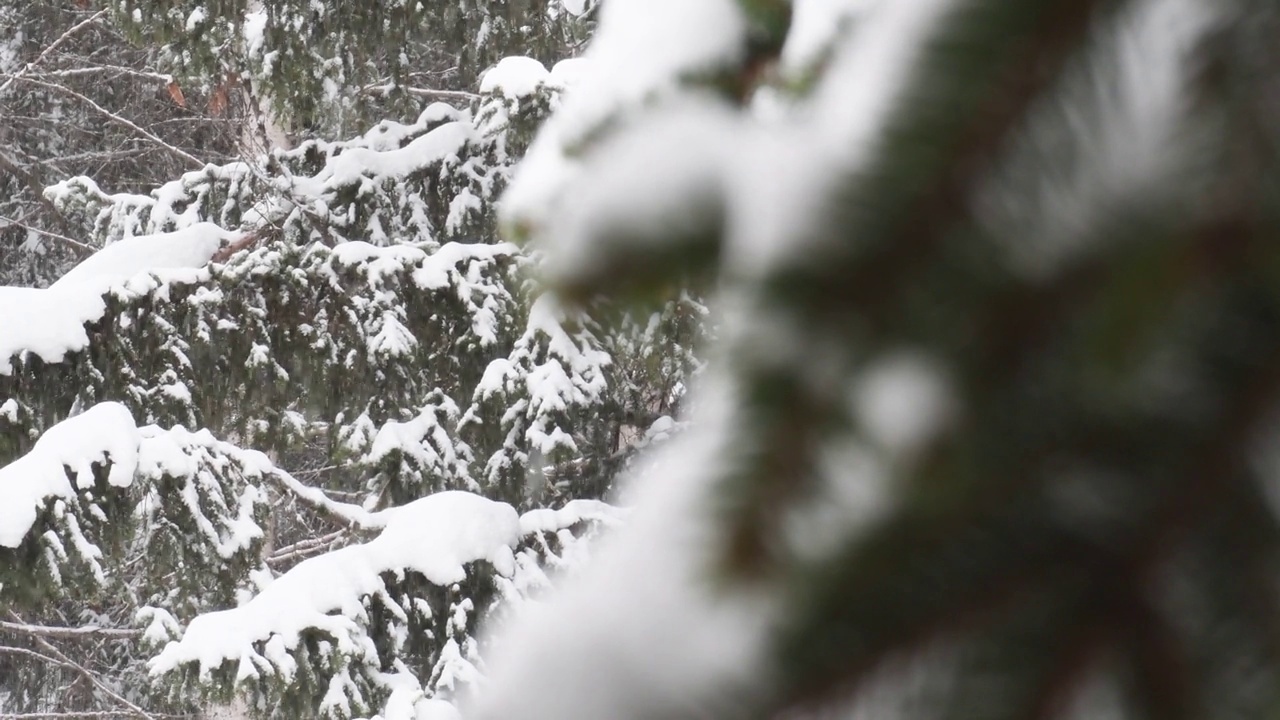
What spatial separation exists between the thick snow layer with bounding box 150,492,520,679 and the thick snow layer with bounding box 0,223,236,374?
1207 millimetres

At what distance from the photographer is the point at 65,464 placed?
3723 millimetres

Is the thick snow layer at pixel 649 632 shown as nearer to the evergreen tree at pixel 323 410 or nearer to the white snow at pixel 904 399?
the white snow at pixel 904 399

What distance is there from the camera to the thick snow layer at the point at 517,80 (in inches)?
176

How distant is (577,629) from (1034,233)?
0.19 m

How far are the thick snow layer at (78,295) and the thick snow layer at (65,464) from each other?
64cm

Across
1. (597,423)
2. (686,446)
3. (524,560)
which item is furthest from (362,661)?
(686,446)

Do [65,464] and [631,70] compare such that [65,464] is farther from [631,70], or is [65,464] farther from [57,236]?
[57,236]

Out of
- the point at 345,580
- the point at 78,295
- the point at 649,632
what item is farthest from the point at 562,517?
the point at 649,632

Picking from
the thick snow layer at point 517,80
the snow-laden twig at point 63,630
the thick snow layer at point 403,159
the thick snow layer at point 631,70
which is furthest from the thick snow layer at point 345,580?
the thick snow layer at point 631,70

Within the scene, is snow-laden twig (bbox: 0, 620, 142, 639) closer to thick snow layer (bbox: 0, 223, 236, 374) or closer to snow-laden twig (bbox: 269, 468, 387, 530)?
snow-laden twig (bbox: 269, 468, 387, 530)

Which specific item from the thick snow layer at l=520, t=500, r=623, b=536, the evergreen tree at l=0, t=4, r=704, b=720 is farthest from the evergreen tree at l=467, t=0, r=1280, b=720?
the thick snow layer at l=520, t=500, r=623, b=536

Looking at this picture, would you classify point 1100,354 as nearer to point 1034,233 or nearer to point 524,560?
point 1034,233

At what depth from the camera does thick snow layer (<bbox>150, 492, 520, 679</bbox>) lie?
3.67 meters

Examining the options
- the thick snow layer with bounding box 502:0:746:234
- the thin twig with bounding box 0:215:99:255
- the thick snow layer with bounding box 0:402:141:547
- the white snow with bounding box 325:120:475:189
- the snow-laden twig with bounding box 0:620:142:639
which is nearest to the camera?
the thick snow layer with bounding box 502:0:746:234
